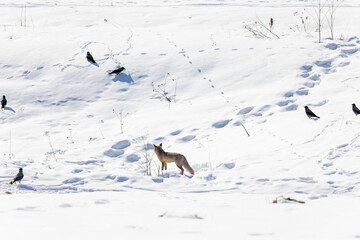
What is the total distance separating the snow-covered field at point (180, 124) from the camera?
4.43 meters

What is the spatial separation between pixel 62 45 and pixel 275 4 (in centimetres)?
816

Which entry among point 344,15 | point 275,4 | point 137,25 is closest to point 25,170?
point 137,25

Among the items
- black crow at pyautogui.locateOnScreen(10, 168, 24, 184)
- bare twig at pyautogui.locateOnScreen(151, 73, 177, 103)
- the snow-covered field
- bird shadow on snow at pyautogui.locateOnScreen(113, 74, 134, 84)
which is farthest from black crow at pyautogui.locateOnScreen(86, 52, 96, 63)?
black crow at pyautogui.locateOnScreen(10, 168, 24, 184)

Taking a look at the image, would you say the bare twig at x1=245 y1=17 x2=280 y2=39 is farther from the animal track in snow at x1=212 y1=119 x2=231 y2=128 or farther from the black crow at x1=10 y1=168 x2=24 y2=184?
the black crow at x1=10 y1=168 x2=24 y2=184

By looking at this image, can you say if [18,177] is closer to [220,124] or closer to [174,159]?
[174,159]

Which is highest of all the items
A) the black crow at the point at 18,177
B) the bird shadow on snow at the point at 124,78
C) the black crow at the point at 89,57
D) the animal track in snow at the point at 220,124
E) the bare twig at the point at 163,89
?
the black crow at the point at 89,57

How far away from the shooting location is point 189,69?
11.8 m

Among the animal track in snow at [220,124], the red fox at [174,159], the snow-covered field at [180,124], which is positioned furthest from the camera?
the animal track in snow at [220,124]

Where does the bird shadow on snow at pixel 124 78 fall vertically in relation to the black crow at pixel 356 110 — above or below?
above

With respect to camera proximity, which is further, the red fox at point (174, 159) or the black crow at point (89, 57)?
the black crow at point (89, 57)

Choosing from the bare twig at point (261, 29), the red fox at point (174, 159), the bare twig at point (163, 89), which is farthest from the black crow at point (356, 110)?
the bare twig at point (261, 29)

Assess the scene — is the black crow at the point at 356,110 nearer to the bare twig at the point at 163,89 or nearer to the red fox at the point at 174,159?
the red fox at the point at 174,159

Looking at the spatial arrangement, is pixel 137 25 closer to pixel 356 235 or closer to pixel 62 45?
pixel 62 45

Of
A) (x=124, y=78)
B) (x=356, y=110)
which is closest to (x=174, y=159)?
(x=356, y=110)
